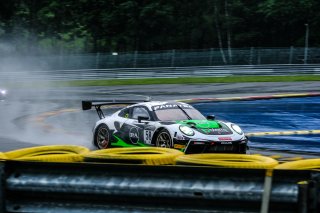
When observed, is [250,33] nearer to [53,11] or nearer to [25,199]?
[53,11]

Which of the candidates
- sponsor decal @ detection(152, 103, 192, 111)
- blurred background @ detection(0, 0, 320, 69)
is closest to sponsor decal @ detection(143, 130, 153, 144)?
sponsor decal @ detection(152, 103, 192, 111)

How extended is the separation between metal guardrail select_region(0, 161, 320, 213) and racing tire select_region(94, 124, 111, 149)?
7.87 meters

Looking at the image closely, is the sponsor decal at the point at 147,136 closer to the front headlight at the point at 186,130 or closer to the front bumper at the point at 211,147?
the front headlight at the point at 186,130

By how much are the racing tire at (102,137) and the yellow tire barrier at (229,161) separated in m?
7.82

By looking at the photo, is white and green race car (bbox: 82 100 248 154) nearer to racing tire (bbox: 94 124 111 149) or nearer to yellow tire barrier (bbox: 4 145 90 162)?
racing tire (bbox: 94 124 111 149)

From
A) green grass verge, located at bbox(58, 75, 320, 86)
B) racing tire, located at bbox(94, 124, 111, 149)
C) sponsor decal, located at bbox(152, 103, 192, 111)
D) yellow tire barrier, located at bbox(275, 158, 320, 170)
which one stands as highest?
yellow tire barrier, located at bbox(275, 158, 320, 170)

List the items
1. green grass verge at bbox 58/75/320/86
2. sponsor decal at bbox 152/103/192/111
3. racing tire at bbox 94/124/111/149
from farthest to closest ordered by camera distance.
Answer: green grass verge at bbox 58/75/320/86, racing tire at bbox 94/124/111/149, sponsor decal at bbox 152/103/192/111

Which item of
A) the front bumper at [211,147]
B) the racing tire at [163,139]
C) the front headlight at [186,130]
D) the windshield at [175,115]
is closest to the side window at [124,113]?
the windshield at [175,115]

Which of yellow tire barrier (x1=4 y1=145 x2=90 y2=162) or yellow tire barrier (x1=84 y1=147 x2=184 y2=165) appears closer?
yellow tire barrier (x1=84 y1=147 x2=184 y2=165)

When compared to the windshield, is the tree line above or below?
above

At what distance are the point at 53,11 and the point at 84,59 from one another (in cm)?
1443

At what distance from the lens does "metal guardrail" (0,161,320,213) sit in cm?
406

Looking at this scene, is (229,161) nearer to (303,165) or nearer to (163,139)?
(303,165)

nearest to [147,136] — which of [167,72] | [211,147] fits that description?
[211,147]
